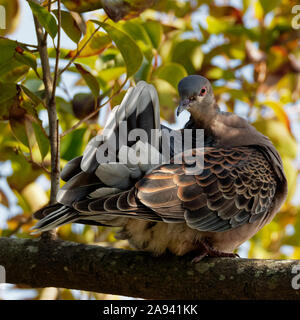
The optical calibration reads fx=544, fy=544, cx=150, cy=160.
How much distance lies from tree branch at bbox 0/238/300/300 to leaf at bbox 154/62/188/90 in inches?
44.1

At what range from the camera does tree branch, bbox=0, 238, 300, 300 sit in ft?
6.59

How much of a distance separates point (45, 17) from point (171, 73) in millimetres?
1088

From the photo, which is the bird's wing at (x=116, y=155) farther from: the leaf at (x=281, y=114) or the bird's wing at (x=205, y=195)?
the leaf at (x=281, y=114)

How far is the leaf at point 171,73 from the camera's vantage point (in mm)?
3100

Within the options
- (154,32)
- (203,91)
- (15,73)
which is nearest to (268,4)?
(154,32)

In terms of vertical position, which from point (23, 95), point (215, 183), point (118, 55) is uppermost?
point (118, 55)

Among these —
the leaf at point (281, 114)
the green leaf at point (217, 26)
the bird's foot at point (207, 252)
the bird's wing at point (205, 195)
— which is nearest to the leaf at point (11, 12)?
the bird's wing at point (205, 195)

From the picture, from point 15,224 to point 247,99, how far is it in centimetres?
182

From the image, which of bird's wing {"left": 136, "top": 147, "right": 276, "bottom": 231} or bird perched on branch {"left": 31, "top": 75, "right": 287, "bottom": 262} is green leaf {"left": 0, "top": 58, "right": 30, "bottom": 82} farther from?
bird's wing {"left": 136, "top": 147, "right": 276, "bottom": 231}

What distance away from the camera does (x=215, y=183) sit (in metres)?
2.58

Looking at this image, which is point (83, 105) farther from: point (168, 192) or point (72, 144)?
point (168, 192)
